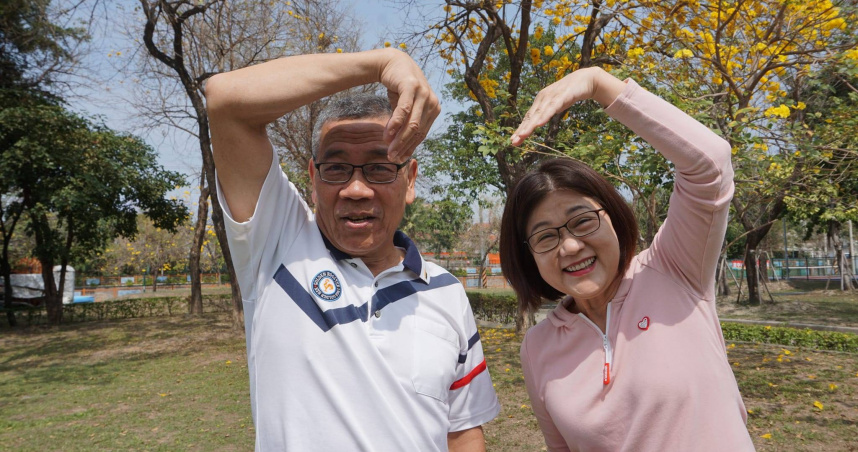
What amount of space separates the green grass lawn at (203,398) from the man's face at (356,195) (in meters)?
4.18

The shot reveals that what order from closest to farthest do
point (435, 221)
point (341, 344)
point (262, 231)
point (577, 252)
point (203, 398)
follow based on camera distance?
point (341, 344) → point (262, 231) → point (577, 252) → point (203, 398) → point (435, 221)

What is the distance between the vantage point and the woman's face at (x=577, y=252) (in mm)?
1720

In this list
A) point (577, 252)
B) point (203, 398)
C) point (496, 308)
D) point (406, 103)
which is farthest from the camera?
point (496, 308)

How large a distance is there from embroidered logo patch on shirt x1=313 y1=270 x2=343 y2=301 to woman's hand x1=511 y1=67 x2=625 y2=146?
61 centimetres

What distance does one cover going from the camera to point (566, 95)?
4.84ft

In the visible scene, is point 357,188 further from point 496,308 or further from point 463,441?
point 496,308

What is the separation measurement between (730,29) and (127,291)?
44.4 meters

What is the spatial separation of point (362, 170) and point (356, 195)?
0.26 ft

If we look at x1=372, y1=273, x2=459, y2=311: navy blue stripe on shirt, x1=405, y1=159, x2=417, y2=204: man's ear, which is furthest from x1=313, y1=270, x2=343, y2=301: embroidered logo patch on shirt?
x1=405, y1=159, x2=417, y2=204: man's ear

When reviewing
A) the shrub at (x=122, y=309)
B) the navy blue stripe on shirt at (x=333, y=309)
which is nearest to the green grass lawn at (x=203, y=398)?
the navy blue stripe on shirt at (x=333, y=309)

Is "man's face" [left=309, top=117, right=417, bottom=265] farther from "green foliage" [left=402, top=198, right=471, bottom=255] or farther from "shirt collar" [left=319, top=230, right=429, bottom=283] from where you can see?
"green foliage" [left=402, top=198, right=471, bottom=255]

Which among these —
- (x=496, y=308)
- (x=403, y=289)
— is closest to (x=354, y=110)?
(x=403, y=289)

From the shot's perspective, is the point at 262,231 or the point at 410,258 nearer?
the point at 262,231

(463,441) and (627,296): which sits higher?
(627,296)
